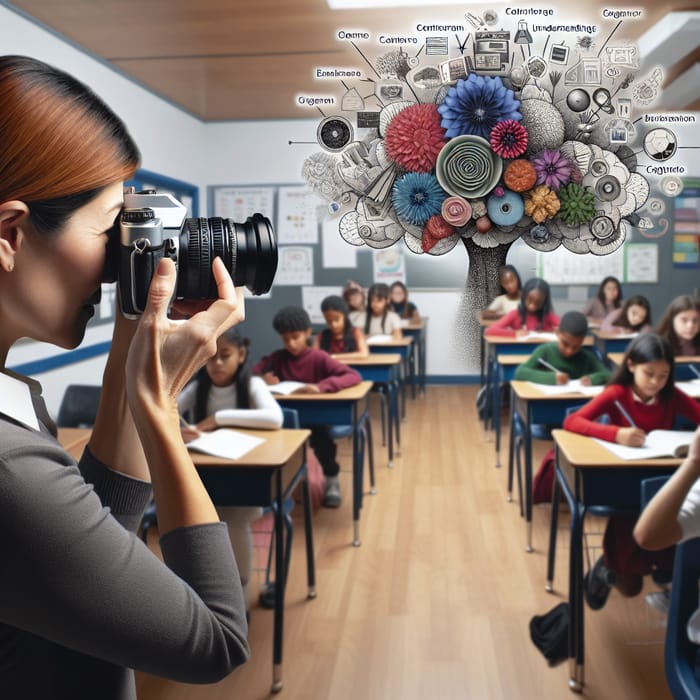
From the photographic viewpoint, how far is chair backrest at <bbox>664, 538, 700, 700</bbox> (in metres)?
1.29

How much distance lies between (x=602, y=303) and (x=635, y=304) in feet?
1.50

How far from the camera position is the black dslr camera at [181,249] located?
505 mm

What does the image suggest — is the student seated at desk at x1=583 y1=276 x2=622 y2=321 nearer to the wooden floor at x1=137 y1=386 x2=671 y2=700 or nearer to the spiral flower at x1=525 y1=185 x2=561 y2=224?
the wooden floor at x1=137 y1=386 x2=671 y2=700

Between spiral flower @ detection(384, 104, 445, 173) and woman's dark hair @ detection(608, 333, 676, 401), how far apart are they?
1940mm

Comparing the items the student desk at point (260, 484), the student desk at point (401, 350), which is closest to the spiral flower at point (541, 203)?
the student desk at point (260, 484)

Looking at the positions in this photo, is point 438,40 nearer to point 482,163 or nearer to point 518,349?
point 482,163

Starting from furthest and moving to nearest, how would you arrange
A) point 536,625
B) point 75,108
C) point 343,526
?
point 343,526 < point 536,625 < point 75,108

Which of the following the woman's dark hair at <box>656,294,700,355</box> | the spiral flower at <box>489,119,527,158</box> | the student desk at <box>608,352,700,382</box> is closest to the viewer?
the spiral flower at <box>489,119,527,158</box>

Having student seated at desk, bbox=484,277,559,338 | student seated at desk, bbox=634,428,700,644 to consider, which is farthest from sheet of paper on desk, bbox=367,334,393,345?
student seated at desk, bbox=634,428,700,644

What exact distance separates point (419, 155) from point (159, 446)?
32 centimetres

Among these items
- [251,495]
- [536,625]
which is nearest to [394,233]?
[251,495]

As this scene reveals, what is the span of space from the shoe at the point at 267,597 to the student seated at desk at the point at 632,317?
3.11 metres

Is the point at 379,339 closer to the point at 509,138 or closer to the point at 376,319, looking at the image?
the point at 376,319

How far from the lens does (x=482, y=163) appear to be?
58cm
